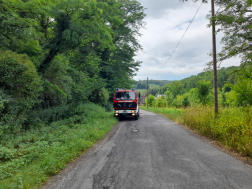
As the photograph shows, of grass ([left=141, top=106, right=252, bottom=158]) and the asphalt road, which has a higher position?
grass ([left=141, top=106, right=252, bottom=158])

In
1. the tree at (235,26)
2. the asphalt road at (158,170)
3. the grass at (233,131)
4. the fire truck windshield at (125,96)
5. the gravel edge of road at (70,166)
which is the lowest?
the gravel edge of road at (70,166)

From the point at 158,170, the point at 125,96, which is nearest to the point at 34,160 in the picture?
the point at 158,170

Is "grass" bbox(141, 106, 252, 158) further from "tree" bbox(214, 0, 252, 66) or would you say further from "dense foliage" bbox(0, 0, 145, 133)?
"dense foliage" bbox(0, 0, 145, 133)

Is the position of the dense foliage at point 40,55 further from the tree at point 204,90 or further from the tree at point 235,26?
the tree at point 204,90

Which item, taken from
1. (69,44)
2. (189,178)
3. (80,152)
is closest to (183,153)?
(189,178)

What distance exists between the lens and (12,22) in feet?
28.7

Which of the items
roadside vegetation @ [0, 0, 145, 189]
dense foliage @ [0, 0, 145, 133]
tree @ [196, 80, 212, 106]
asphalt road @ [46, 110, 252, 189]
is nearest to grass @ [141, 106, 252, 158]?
asphalt road @ [46, 110, 252, 189]

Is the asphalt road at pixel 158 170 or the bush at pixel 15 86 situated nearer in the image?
the asphalt road at pixel 158 170

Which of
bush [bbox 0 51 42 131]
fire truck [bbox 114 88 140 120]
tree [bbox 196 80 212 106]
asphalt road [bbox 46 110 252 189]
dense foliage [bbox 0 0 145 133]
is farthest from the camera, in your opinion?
tree [bbox 196 80 212 106]

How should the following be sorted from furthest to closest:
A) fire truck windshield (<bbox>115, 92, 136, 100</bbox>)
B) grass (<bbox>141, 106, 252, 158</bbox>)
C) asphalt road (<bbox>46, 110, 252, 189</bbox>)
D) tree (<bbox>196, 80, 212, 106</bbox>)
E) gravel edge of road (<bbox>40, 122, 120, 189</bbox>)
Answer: tree (<bbox>196, 80, 212, 106</bbox>) < fire truck windshield (<bbox>115, 92, 136, 100</bbox>) < grass (<bbox>141, 106, 252, 158</bbox>) < gravel edge of road (<bbox>40, 122, 120, 189</bbox>) < asphalt road (<bbox>46, 110, 252, 189</bbox>)

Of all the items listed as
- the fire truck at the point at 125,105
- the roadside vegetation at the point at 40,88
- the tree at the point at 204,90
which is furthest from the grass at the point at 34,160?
the tree at the point at 204,90

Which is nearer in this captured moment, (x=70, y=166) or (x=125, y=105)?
(x=70, y=166)

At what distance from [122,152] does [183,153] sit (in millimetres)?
2106

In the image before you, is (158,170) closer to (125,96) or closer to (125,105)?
(125,105)
